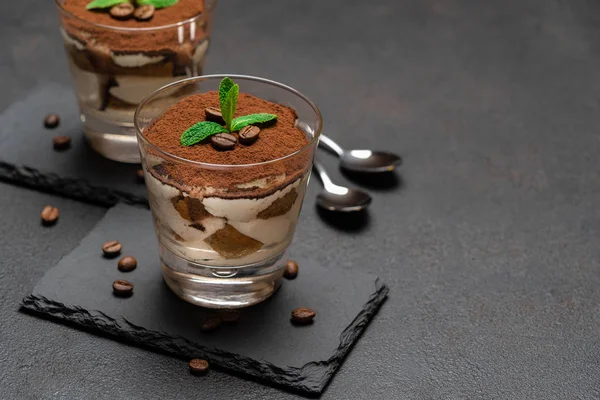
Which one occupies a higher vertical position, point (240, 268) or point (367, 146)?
point (240, 268)

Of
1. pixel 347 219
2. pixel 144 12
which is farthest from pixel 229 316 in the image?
pixel 144 12

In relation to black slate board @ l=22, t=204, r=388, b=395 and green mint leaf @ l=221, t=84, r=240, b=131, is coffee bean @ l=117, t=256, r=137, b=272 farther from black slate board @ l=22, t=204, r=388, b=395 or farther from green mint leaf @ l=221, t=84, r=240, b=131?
green mint leaf @ l=221, t=84, r=240, b=131

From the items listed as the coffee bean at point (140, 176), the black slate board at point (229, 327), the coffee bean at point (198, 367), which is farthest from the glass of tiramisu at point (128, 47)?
the coffee bean at point (198, 367)

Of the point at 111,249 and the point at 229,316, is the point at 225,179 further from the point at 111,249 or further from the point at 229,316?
the point at 111,249

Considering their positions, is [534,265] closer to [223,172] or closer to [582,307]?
[582,307]

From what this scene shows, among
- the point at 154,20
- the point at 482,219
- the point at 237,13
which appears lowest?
the point at 237,13

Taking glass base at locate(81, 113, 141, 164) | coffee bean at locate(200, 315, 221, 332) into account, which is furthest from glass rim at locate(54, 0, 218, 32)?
coffee bean at locate(200, 315, 221, 332)

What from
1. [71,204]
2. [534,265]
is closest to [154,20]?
[71,204]

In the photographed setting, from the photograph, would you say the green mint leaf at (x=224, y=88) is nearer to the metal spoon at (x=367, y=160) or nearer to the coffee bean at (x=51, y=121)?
the metal spoon at (x=367, y=160)
